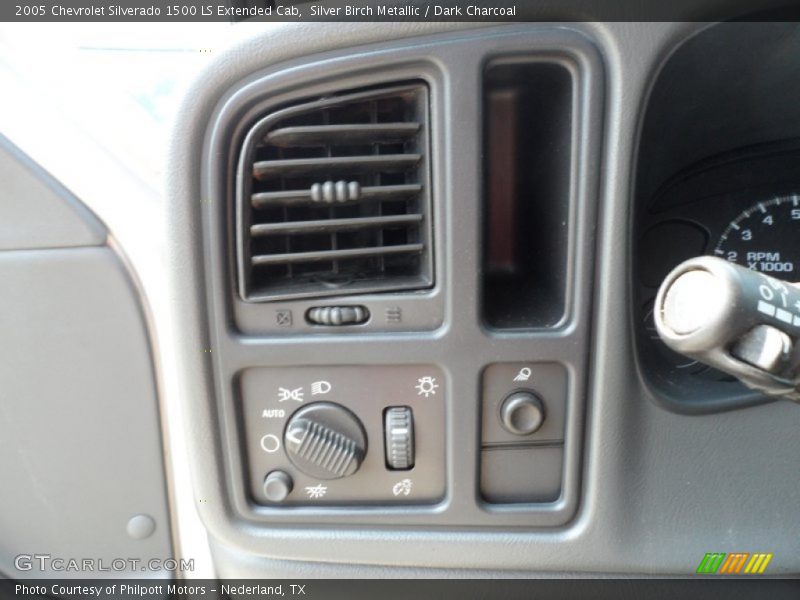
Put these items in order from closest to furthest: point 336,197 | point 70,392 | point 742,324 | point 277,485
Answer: point 742,324 < point 336,197 < point 277,485 < point 70,392

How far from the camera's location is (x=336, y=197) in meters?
0.70

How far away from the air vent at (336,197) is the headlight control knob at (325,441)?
156mm

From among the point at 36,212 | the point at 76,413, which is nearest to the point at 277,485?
the point at 76,413

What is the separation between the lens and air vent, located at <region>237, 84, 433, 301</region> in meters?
0.70

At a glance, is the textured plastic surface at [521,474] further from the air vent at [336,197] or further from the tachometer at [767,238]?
the tachometer at [767,238]

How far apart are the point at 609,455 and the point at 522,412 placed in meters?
0.12

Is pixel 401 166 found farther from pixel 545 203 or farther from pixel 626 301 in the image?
pixel 626 301

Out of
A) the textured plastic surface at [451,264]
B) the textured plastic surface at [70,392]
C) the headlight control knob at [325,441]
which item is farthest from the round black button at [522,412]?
the textured plastic surface at [70,392]

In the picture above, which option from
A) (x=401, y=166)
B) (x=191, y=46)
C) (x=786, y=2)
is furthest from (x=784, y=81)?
(x=191, y=46)

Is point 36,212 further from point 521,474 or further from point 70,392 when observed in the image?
point 521,474

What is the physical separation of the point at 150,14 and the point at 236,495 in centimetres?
64

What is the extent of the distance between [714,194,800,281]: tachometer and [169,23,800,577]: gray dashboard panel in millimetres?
197

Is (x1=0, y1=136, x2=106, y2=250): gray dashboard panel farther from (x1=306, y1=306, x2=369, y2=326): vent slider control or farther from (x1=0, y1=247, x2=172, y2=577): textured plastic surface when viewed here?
(x1=306, y1=306, x2=369, y2=326): vent slider control

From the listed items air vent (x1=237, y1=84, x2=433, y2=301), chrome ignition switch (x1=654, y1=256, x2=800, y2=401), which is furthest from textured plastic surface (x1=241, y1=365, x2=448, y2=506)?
chrome ignition switch (x1=654, y1=256, x2=800, y2=401)
